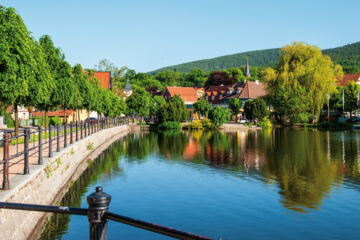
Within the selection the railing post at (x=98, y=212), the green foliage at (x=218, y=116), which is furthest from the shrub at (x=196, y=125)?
the railing post at (x=98, y=212)

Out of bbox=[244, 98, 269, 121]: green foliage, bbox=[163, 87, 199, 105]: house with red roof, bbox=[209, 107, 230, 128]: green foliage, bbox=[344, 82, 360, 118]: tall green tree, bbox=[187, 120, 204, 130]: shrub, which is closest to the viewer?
bbox=[209, 107, 230, 128]: green foliage

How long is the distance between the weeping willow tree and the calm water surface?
39.8 m

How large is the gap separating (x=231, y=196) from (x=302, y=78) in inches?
2126

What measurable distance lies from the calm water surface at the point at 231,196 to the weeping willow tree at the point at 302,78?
3985cm

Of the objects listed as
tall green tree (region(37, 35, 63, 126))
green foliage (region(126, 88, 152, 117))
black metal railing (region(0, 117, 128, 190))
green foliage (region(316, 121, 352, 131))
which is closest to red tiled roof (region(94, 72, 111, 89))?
green foliage (region(126, 88, 152, 117))

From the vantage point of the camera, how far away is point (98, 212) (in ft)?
12.3

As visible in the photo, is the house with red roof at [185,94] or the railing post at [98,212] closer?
the railing post at [98,212]

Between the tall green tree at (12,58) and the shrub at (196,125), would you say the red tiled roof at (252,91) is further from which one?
the tall green tree at (12,58)

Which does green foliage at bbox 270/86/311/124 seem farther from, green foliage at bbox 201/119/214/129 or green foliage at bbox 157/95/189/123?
green foliage at bbox 157/95/189/123

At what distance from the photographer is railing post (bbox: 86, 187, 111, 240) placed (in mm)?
3701

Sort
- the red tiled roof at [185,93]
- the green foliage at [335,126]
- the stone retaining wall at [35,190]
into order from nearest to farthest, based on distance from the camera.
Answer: the stone retaining wall at [35,190] → the green foliage at [335,126] → the red tiled roof at [185,93]

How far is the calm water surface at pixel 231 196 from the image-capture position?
432 inches

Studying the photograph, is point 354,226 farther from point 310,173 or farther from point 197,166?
point 197,166

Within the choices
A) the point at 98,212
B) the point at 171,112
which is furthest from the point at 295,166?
the point at 171,112
